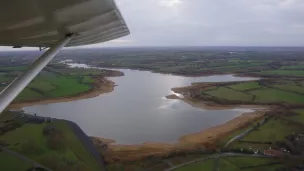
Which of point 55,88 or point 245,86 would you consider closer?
point 55,88

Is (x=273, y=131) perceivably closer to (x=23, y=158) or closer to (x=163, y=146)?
(x=163, y=146)

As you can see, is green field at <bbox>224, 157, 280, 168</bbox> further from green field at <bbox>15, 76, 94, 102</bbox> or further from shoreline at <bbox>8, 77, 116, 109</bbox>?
green field at <bbox>15, 76, 94, 102</bbox>

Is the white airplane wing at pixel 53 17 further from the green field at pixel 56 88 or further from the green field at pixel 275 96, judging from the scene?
the green field at pixel 56 88

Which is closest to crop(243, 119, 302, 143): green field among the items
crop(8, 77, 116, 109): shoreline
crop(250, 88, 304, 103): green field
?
crop(250, 88, 304, 103): green field

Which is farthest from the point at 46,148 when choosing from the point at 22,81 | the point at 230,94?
the point at 230,94

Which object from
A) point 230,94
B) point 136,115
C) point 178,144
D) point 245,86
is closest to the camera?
point 178,144

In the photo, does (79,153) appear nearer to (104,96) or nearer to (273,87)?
(104,96)
